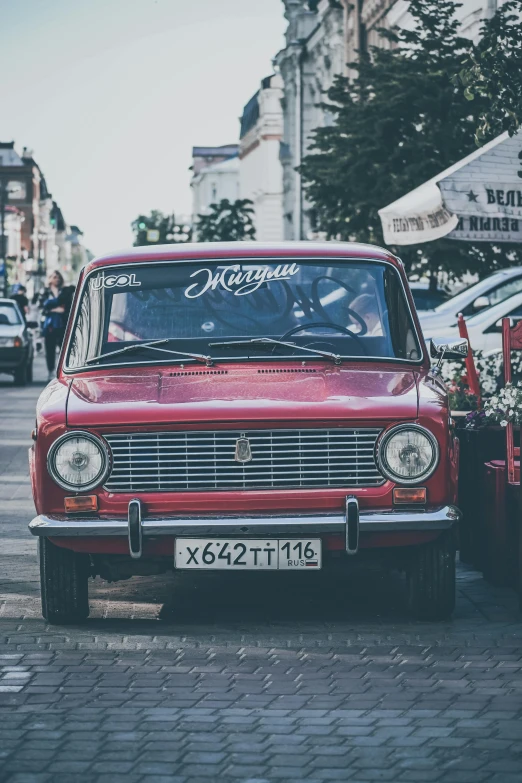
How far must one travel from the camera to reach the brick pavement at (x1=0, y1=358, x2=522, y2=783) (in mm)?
5098

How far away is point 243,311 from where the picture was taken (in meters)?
8.07

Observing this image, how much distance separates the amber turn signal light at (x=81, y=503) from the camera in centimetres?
715

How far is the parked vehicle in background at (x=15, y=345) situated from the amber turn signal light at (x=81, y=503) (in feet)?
69.9

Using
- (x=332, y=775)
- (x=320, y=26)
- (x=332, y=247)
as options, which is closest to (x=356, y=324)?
(x=332, y=247)

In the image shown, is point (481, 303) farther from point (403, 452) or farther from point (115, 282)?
point (403, 452)

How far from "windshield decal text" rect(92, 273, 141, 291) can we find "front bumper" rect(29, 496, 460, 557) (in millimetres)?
1612

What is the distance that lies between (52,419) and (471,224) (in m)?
6.70

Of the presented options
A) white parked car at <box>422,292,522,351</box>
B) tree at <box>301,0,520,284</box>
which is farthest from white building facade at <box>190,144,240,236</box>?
white parked car at <box>422,292,522,351</box>

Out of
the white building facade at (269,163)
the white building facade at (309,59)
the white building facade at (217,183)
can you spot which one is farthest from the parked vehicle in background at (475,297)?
the white building facade at (217,183)

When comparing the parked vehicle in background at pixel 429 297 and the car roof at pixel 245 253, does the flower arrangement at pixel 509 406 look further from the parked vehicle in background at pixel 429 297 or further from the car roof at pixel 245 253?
the parked vehicle in background at pixel 429 297

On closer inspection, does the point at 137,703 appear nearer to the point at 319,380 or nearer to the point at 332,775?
the point at 332,775

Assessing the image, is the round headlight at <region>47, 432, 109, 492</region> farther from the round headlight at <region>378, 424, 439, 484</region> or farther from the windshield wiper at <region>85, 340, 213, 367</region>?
the round headlight at <region>378, 424, 439, 484</region>

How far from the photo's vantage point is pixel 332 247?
8.40 m

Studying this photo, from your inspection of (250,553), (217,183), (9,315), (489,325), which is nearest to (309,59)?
(9,315)
